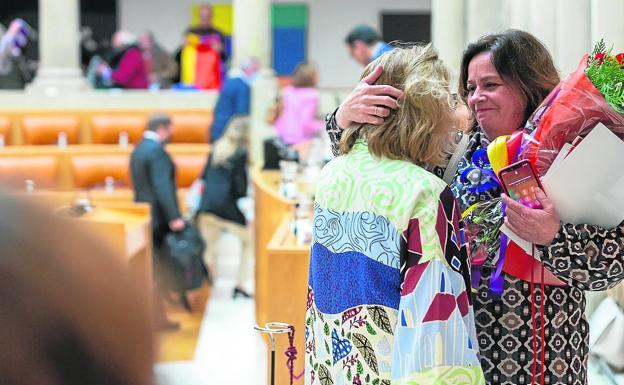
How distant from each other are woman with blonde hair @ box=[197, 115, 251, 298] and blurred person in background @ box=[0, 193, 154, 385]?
30.5 feet

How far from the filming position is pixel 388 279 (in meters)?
2.04

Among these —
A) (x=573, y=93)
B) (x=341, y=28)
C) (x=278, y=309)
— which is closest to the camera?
(x=573, y=93)

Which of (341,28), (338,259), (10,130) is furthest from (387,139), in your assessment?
(341,28)

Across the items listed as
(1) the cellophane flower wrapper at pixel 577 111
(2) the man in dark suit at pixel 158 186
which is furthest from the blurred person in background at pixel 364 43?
(1) the cellophane flower wrapper at pixel 577 111

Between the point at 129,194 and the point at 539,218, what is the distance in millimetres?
11126

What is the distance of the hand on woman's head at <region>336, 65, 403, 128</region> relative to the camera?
212 cm

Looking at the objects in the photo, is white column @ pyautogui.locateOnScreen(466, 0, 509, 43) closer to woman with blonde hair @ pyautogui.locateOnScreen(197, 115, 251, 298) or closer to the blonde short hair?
woman with blonde hair @ pyautogui.locateOnScreen(197, 115, 251, 298)

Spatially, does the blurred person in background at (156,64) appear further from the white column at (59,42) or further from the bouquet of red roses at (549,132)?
the bouquet of red roses at (549,132)

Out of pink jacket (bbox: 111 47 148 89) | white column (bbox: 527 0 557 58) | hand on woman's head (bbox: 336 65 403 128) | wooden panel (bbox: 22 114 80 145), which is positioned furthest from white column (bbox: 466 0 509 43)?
hand on woman's head (bbox: 336 65 403 128)

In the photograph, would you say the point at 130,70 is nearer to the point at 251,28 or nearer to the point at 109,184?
the point at 251,28

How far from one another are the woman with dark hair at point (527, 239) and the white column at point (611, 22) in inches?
147

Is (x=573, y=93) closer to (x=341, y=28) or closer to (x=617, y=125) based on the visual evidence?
(x=617, y=125)

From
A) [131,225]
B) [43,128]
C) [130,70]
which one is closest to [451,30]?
[43,128]

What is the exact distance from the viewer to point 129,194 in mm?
13055
